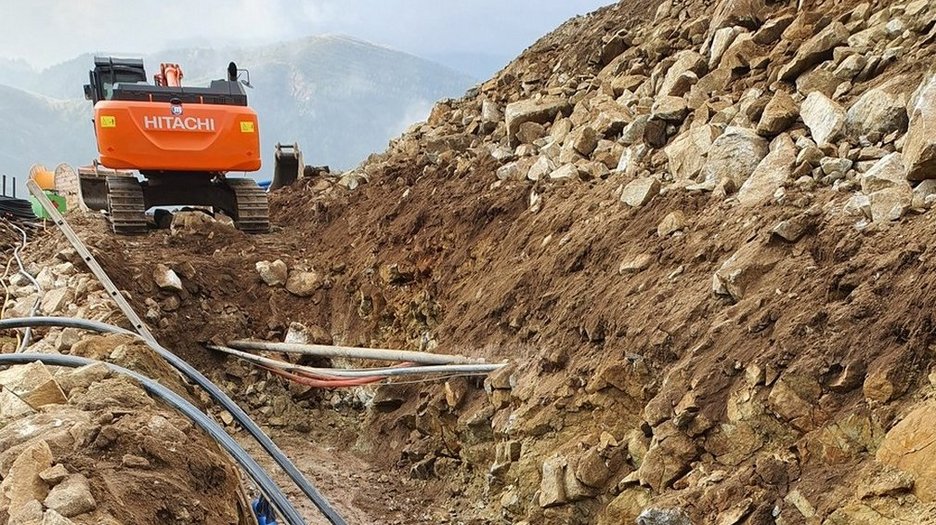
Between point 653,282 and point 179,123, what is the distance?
5.43 m

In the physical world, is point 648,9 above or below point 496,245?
above

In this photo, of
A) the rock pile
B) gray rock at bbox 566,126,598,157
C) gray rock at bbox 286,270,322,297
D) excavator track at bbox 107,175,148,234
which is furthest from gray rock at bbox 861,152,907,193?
excavator track at bbox 107,175,148,234

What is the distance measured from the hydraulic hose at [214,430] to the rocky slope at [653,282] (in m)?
1.55

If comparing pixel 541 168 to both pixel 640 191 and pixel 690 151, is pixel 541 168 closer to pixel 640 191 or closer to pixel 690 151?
pixel 640 191

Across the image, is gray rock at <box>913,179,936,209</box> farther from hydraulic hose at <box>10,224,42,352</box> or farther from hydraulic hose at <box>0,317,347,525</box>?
hydraulic hose at <box>10,224,42,352</box>

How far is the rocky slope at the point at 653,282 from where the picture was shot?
3.02 m

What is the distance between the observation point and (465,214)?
6.16 meters

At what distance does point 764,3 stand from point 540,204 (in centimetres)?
254

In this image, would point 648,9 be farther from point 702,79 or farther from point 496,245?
point 496,245

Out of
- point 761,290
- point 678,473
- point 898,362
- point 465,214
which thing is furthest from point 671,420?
point 465,214

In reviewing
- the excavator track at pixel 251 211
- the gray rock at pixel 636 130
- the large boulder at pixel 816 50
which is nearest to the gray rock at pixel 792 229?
the large boulder at pixel 816 50

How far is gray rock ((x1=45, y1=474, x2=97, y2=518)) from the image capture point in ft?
7.57

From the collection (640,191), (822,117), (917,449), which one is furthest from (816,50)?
(917,449)

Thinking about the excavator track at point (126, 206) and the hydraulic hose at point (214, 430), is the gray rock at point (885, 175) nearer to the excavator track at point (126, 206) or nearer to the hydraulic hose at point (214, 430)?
the hydraulic hose at point (214, 430)
